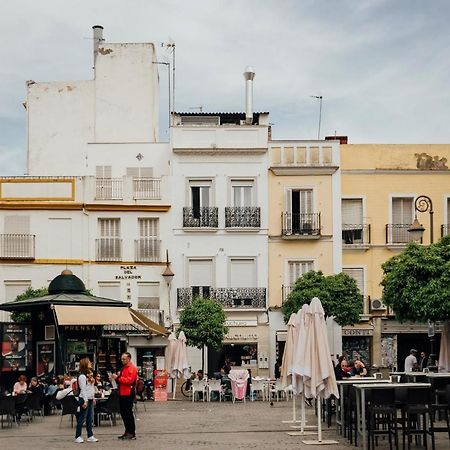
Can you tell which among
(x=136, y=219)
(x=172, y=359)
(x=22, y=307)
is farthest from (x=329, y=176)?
(x=22, y=307)

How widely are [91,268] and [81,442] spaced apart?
24.7 meters

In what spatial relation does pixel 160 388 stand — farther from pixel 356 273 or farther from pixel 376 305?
pixel 356 273

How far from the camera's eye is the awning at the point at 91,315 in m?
27.1

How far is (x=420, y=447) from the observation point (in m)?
18.3

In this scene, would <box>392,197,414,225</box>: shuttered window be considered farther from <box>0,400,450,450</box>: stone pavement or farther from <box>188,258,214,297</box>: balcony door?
<box>0,400,450,450</box>: stone pavement

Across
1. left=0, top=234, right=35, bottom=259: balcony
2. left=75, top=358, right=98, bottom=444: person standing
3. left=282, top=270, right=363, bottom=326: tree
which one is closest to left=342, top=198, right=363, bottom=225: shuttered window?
left=282, top=270, right=363, bottom=326: tree

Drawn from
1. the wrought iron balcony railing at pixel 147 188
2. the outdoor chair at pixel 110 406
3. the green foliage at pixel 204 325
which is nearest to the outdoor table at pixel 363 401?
the outdoor chair at pixel 110 406

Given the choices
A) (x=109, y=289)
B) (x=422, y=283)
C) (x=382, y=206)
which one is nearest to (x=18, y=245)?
(x=109, y=289)

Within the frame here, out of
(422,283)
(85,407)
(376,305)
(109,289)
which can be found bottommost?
(85,407)

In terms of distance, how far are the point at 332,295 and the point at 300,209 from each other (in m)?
5.45

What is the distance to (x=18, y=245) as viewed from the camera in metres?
44.6

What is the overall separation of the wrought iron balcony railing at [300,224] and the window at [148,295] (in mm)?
6246

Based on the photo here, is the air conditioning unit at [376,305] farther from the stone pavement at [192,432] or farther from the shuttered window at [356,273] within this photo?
the stone pavement at [192,432]

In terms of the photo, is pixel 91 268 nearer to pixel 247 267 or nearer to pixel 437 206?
pixel 247 267
